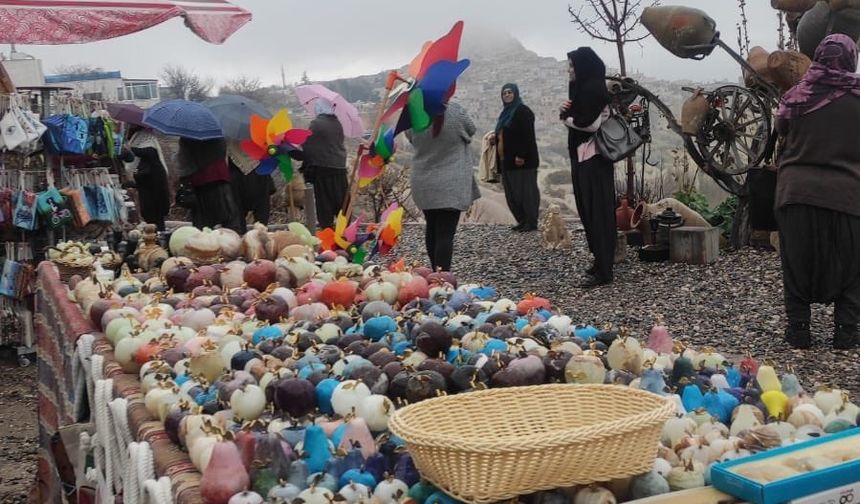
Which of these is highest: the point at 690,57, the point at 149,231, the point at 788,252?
the point at 690,57

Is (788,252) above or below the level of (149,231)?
below

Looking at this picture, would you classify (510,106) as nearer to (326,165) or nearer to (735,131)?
(326,165)

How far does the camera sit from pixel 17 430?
5.60 m

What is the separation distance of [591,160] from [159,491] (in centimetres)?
595

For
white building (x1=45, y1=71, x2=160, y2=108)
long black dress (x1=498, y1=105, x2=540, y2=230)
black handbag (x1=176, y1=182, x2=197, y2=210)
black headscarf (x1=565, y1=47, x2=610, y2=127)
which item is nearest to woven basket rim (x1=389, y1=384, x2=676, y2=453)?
black headscarf (x1=565, y1=47, x2=610, y2=127)

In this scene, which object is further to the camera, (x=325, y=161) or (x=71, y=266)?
(x=325, y=161)

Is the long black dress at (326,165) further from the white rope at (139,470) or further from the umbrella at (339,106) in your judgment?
the white rope at (139,470)

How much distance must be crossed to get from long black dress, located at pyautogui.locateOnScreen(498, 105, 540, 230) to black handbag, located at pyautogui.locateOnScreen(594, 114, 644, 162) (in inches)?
128

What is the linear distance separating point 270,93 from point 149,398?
2013 cm

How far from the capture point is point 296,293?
3543 mm

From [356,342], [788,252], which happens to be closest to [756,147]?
[788,252]

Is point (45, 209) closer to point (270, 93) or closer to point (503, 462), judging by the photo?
point (503, 462)

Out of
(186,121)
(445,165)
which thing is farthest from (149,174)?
(445,165)

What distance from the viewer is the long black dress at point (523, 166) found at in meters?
10.6
